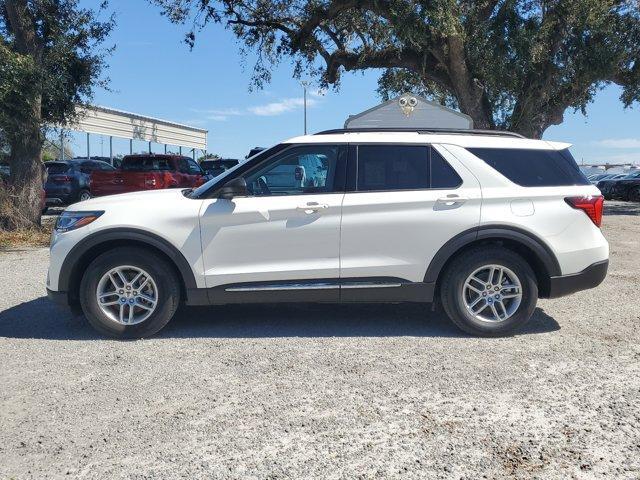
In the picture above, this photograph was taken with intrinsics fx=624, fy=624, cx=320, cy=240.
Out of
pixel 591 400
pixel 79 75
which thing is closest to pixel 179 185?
pixel 79 75

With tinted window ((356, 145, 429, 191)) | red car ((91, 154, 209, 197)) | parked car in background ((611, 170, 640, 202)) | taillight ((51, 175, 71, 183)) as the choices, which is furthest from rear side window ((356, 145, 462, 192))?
parked car in background ((611, 170, 640, 202))

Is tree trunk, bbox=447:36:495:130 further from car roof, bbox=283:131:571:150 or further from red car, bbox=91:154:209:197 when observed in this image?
car roof, bbox=283:131:571:150

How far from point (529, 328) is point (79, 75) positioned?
11563 millimetres

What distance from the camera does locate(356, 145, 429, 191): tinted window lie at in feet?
18.6

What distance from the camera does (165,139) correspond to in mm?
37000

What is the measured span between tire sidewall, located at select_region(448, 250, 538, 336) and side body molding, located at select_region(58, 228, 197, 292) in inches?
92.4

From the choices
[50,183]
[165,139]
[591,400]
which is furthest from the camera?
[165,139]

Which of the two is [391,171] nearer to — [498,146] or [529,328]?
[498,146]

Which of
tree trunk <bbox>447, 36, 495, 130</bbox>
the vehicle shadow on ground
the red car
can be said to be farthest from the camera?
the red car

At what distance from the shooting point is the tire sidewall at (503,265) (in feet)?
18.4

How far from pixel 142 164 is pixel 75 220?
12160 millimetres

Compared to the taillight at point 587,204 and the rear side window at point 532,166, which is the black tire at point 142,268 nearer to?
the rear side window at point 532,166

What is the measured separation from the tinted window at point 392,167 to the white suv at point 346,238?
1cm

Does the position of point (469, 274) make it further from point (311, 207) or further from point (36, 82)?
point (36, 82)
